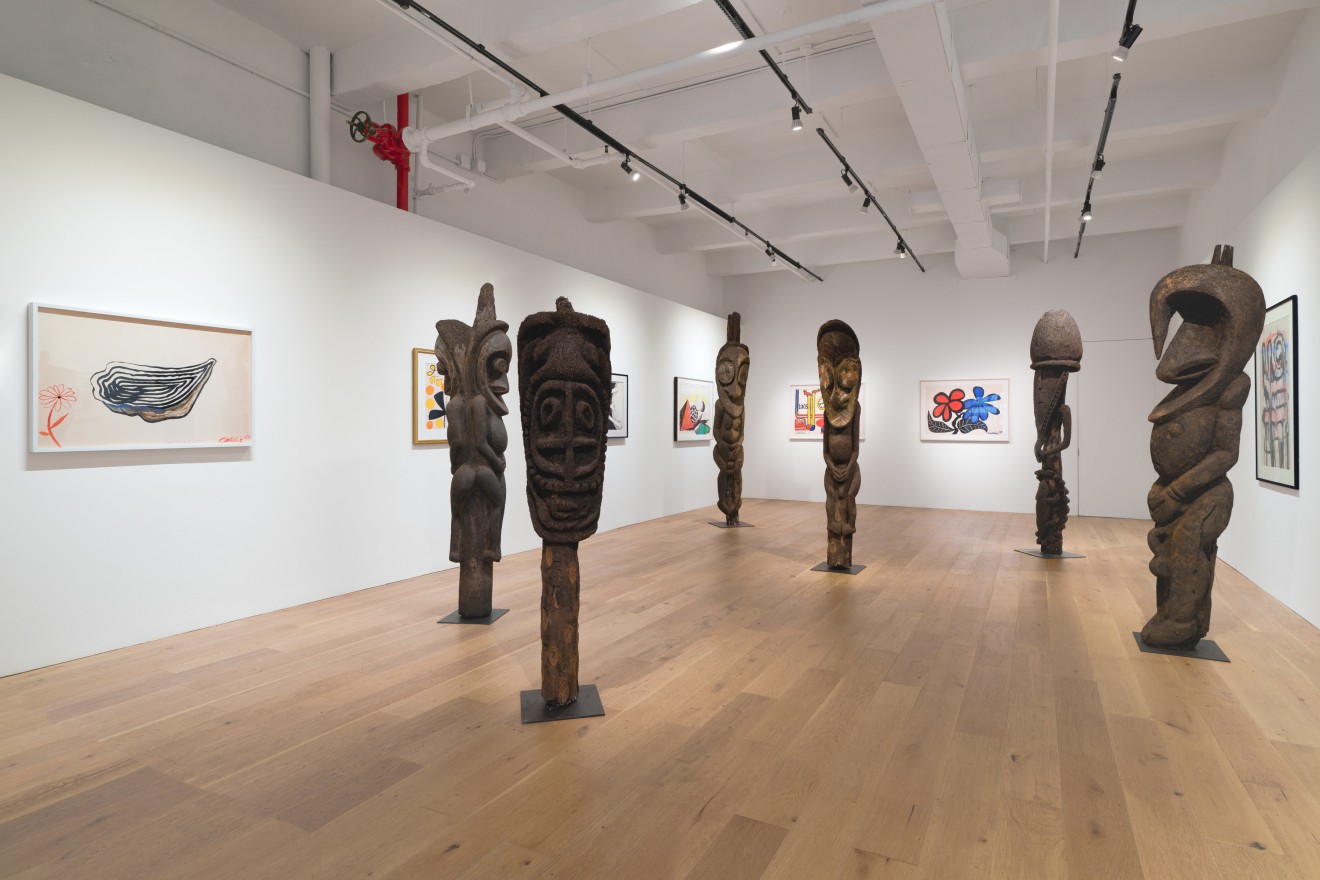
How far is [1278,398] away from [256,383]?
7433 mm

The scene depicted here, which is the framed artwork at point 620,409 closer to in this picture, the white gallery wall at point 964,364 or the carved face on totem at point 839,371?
the carved face on totem at point 839,371

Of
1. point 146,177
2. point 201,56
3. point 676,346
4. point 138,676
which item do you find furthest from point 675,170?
point 138,676

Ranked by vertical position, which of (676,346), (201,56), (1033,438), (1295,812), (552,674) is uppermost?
(201,56)

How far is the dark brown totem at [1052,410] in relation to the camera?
6594 millimetres

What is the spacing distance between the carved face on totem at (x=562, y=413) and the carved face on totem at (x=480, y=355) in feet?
3.96

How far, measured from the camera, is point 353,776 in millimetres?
2703

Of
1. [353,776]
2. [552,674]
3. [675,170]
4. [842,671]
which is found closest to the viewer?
[353,776]

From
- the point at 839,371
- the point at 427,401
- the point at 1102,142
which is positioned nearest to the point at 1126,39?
the point at 1102,142

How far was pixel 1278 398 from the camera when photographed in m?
5.37

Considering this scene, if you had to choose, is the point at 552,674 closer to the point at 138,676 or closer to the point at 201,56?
the point at 138,676

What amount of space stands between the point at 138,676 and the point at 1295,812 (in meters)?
5.08

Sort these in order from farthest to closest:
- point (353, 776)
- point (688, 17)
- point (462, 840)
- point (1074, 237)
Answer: point (1074, 237) < point (688, 17) < point (353, 776) < point (462, 840)

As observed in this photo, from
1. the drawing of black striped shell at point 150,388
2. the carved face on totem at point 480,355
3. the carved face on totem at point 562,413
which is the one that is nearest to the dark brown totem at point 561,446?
the carved face on totem at point 562,413

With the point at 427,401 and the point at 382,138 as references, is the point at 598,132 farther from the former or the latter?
the point at 427,401
